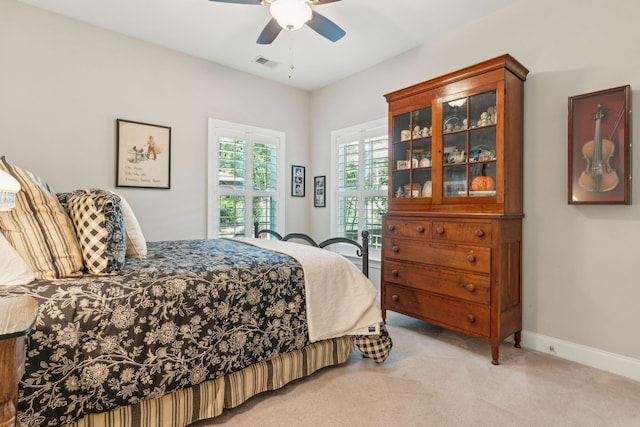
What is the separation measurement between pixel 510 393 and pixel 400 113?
231 cm

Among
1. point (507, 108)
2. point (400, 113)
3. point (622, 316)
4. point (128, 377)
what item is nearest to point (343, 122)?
point (400, 113)

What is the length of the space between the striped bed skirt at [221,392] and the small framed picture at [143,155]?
2.36m

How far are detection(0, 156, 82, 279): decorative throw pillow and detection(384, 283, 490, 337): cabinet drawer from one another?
233cm

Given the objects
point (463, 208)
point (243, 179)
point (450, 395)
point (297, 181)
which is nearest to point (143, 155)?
point (243, 179)

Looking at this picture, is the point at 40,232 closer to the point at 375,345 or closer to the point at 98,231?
the point at 98,231

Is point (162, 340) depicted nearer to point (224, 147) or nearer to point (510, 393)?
point (510, 393)

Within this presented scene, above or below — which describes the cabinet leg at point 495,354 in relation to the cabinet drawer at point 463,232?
below

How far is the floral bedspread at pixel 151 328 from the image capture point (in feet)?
4.02

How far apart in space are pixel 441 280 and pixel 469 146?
1086 millimetres

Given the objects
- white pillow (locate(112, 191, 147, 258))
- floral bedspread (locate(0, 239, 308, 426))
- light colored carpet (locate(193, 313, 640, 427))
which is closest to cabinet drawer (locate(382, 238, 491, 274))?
light colored carpet (locate(193, 313, 640, 427))

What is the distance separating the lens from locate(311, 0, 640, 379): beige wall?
7.06 ft

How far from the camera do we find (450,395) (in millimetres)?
1906

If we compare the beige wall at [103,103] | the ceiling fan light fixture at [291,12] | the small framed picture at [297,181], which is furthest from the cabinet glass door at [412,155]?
the beige wall at [103,103]

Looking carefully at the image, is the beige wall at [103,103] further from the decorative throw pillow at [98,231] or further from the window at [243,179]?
the decorative throw pillow at [98,231]
